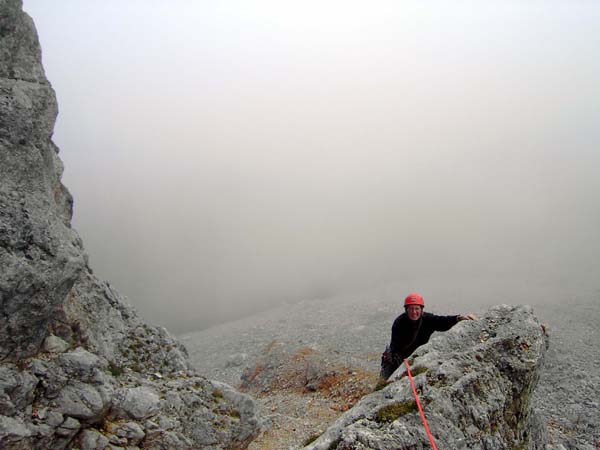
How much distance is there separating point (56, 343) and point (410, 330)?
880 centimetres

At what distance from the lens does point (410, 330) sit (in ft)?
35.1

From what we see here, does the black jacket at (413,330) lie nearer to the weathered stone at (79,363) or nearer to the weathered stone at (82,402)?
the weathered stone at (82,402)

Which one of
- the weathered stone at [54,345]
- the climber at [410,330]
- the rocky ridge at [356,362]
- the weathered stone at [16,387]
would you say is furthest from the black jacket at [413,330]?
the weathered stone at [16,387]

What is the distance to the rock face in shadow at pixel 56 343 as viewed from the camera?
30.2ft

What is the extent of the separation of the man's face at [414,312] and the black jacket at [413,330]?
117mm

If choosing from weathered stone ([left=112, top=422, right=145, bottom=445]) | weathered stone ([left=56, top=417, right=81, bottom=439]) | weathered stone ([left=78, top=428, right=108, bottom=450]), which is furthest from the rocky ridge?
weathered stone ([left=56, top=417, right=81, bottom=439])

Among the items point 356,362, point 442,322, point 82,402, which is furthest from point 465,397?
point 356,362

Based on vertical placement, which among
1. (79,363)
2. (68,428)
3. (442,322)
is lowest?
(68,428)

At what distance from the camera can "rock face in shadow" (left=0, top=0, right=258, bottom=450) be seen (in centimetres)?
920

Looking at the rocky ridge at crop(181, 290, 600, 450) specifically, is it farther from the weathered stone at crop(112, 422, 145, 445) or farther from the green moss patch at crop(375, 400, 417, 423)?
the weathered stone at crop(112, 422, 145, 445)

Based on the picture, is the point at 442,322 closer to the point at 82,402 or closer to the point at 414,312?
the point at 414,312

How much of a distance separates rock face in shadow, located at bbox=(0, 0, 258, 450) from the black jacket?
216 inches

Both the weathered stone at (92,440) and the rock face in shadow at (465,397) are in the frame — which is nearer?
the rock face in shadow at (465,397)

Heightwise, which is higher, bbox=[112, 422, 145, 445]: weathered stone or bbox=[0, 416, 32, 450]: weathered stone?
bbox=[0, 416, 32, 450]: weathered stone
